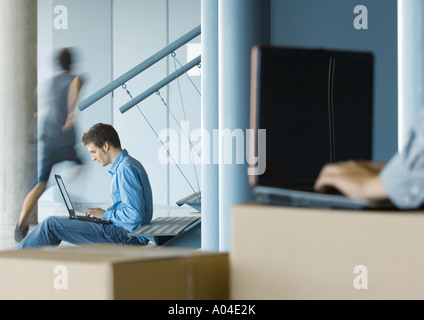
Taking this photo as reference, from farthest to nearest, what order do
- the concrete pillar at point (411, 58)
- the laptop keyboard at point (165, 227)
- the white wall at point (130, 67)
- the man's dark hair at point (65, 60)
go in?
the white wall at point (130, 67), the man's dark hair at point (65, 60), the laptop keyboard at point (165, 227), the concrete pillar at point (411, 58)

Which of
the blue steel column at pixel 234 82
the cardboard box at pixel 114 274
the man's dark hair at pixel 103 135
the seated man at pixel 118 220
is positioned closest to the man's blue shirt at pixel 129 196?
the seated man at pixel 118 220

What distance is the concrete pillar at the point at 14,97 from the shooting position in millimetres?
7645

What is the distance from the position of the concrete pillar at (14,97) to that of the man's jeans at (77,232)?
3.95m

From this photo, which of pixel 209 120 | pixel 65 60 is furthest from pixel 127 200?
pixel 65 60

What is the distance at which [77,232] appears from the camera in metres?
3.78

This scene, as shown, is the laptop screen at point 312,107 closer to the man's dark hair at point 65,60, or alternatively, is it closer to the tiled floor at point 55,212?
the man's dark hair at point 65,60

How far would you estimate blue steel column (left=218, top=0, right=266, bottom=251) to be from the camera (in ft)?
10.3

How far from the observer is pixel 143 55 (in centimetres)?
944

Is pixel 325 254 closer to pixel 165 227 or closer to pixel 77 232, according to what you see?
pixel 165 227

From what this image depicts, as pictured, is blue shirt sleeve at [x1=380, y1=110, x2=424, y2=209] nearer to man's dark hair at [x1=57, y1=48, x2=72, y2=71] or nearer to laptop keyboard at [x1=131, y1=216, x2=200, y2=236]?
laptop keyboard at [x1=131, y1=216, x2=200, y2=236]

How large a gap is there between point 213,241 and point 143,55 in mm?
6187

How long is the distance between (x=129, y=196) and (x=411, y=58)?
165cm

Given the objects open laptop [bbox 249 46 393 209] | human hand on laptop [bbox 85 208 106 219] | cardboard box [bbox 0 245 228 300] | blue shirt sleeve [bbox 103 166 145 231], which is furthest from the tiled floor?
cardboard box [bbox 0 245 228 300]
